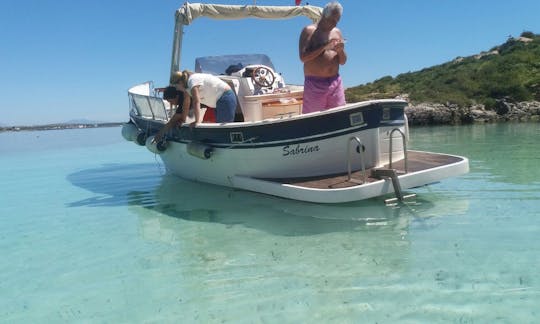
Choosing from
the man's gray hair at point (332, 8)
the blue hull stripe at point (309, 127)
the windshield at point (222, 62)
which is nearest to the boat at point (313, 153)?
the blue hull stripe at point (309, 127)

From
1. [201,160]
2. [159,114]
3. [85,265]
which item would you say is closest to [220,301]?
[85,265]

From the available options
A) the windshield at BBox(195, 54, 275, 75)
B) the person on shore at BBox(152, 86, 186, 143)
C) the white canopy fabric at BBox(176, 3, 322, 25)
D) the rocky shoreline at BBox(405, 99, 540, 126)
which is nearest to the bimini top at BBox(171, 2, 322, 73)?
the white canopy fabric at BBox(176, 3, 322, 25)

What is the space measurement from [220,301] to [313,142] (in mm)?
3245

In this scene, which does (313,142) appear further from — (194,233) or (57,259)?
(57,259)

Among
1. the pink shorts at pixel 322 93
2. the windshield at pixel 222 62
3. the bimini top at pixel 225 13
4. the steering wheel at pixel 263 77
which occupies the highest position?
the bimini top at pixel 225 13

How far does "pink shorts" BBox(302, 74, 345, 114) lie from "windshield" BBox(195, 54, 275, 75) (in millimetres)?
3856

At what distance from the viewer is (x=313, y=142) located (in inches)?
247

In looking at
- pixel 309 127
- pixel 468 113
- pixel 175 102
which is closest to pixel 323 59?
pixel 309 127

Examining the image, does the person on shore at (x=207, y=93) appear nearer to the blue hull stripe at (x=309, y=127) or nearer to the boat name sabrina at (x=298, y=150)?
the blue hull stripe at (x=309, y=127)

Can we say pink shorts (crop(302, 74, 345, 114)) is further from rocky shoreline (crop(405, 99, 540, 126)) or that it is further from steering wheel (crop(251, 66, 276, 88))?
rocky shoreline (crop(405, 99, 540, 126))

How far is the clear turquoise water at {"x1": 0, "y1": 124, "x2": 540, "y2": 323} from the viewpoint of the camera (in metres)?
3.36

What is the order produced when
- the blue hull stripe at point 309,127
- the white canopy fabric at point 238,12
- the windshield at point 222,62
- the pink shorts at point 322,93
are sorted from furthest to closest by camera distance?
the windshield at point 222,62
the white canopy fabric at point 238,12
the pink shorts at point 322,93
the blue hull stripe at point 309,127

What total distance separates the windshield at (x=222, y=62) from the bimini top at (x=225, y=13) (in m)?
0.85

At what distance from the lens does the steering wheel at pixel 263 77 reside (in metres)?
9.09
